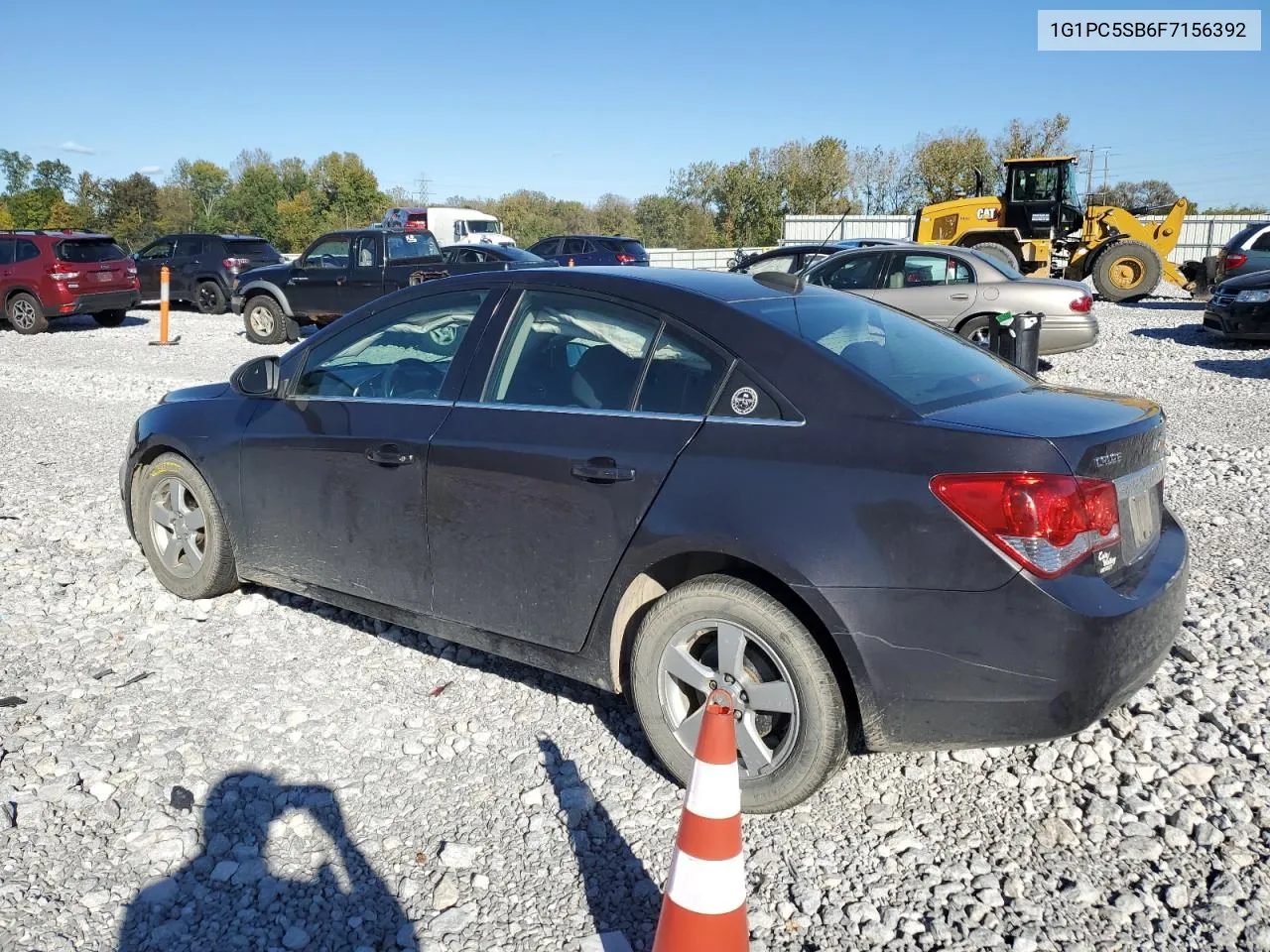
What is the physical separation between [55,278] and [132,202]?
52.0m

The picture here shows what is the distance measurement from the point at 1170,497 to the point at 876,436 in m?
4.64

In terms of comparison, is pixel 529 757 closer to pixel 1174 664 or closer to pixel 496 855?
pixel 496 855

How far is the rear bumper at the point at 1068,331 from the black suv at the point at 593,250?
11.5m

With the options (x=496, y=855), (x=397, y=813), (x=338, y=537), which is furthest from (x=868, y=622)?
(x=338, y=537)

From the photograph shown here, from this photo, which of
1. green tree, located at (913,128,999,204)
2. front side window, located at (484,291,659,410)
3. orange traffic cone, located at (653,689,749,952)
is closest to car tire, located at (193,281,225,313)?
front side window, located at (484,291,659,410)

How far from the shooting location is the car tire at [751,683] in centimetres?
296

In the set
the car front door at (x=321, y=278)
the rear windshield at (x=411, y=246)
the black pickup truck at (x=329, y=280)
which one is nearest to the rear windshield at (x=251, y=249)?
the black pickup truck at (x=329, y=280)

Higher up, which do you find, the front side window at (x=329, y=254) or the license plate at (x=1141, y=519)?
the front side window at (x=329, y=254)

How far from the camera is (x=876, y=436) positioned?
2924mm

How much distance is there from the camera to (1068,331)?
1184cm

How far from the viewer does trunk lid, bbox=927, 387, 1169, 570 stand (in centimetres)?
286

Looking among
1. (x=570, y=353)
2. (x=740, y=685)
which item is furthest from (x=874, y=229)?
(x=740, y=685)

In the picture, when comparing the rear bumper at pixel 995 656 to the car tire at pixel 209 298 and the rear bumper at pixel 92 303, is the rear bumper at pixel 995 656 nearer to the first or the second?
the rear bumper at pixel 92 303

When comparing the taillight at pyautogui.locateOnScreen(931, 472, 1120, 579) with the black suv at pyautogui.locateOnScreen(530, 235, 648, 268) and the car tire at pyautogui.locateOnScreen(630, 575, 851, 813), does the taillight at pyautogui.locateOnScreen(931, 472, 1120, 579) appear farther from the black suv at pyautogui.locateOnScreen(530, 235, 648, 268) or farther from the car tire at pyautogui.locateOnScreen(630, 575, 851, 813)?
the black suv at pyautogui.locateOnScreen(530, 235, 648, 268)
